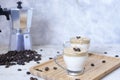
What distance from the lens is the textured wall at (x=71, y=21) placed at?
1.20 m

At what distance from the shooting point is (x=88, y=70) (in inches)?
32.4

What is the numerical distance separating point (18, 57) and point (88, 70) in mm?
332

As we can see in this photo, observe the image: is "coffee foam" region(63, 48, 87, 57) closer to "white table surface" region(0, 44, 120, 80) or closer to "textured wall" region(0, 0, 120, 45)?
"white table surface" region(0, 44, 120, 80)

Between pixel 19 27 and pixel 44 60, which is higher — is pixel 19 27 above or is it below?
above

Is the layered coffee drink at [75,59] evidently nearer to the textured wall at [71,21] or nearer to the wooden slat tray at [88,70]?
the wooden slat tray at [88,70]

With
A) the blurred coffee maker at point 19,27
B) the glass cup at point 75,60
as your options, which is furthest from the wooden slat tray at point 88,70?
the blurred coffee maker at point 19,27

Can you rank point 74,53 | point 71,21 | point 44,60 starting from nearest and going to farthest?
1. point 74,53
2. point 44,60
3. point 71,21

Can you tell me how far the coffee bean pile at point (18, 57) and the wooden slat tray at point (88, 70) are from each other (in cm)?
11

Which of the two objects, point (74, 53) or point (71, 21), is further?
point (71, 21)

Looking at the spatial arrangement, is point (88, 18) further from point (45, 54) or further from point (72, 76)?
point (72, 76)

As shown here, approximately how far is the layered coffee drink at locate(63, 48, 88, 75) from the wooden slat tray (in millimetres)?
21

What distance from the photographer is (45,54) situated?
41.9 inches

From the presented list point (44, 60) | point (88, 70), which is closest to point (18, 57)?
Answer: point (44, 60)

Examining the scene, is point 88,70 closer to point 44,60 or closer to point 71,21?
point 44,60
